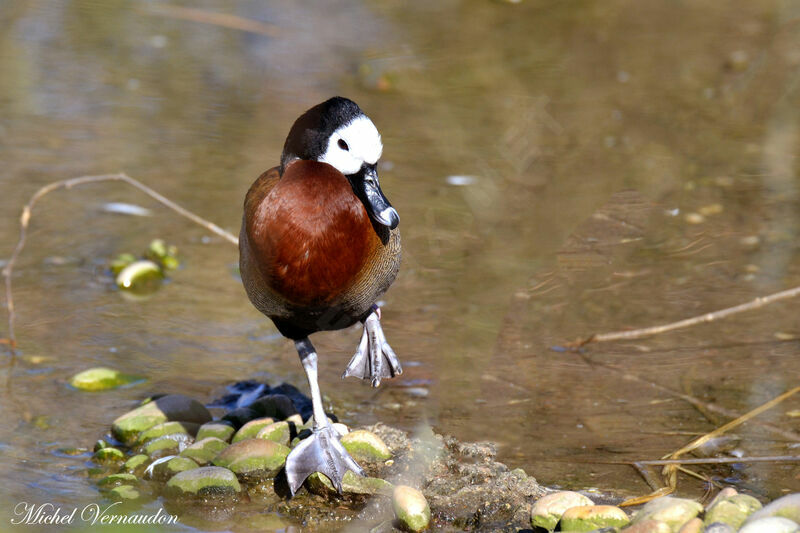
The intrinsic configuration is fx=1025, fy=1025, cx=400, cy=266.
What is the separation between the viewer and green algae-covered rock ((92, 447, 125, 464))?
149 inches

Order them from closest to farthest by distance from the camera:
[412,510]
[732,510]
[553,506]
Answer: [732,510], [553,506], [412,510]

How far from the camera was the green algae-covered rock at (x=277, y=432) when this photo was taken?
3862 mm

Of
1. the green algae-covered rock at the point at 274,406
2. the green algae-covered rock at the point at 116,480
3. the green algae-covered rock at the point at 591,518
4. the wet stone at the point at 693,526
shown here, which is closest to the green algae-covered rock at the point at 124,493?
the green algae-covered rock at the point at 116,480

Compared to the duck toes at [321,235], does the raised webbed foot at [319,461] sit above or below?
below

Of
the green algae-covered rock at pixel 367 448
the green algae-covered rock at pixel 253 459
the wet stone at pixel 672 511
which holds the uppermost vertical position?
the wet stone at pixel 672 511

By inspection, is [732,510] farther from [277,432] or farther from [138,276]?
[138,276]

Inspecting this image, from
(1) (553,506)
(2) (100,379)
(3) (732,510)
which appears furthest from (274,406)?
(3) (732,510)

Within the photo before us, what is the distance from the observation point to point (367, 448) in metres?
3.69

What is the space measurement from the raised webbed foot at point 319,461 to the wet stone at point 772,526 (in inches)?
52.9

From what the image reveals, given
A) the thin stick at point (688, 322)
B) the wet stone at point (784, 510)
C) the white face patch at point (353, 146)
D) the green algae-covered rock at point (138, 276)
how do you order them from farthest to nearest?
the green algae-covered rock at point (138, 276) < the thin stick at point (688, 322) < the white face patch at point (353, 146) < the wet stone at point (784, 510)

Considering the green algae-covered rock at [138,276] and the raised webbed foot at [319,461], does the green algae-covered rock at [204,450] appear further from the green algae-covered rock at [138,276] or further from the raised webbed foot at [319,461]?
the green algae-covered rock at [138,276]

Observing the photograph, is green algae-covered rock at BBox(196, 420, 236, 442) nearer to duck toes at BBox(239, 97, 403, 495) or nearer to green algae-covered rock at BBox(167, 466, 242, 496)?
green algae-covered rock at BBox(167, 466, 242, 496)

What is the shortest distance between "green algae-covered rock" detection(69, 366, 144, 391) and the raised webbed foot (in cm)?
115

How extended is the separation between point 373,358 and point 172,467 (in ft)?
2.90
